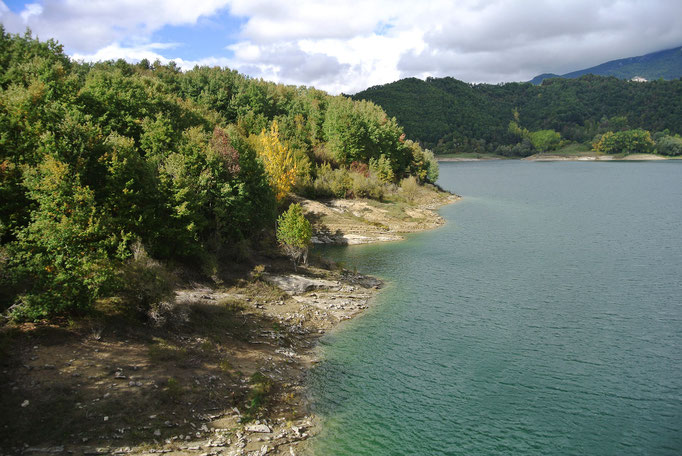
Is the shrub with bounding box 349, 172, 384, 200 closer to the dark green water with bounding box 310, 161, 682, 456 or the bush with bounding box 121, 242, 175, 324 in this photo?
the dark green water with bounding box 310, 161, 682, 456

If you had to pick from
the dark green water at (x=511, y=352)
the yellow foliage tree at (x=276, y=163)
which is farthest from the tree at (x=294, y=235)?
the yellow foliage tree at (x=276, y=163)

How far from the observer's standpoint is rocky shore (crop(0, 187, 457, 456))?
18.2 metres

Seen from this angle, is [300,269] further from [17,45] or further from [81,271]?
[17,45]

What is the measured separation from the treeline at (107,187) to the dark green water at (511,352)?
13620 mm

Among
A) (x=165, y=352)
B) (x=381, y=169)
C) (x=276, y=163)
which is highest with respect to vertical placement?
(x=276, y=163)

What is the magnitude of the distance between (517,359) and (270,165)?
4330 centimetres

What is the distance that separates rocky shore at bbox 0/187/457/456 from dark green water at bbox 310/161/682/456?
2.36 metres

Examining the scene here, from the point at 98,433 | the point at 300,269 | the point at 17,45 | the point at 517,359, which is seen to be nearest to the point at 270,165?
the point at 300,269

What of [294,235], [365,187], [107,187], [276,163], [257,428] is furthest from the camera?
[365,187]

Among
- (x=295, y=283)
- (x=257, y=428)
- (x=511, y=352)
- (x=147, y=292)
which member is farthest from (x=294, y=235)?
(x=257, y=428)

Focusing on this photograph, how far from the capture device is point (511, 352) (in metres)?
29.6

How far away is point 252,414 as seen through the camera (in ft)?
71.2

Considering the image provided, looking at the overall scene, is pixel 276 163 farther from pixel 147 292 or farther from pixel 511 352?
pixel 511 352

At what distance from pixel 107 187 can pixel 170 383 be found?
1578 centimetres
